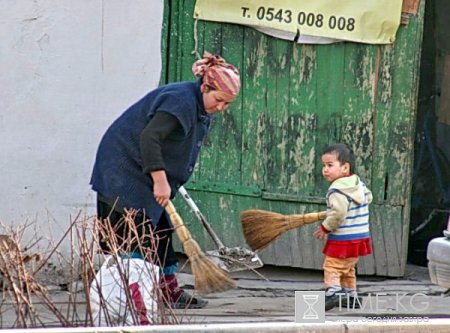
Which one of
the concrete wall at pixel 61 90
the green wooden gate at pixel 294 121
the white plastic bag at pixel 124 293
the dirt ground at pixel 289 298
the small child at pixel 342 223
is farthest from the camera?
the green wooden gate at pixel 294 121

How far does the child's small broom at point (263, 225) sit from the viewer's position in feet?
24.7

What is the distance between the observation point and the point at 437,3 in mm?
9102

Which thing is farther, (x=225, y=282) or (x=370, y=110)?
(x=370, y=110)

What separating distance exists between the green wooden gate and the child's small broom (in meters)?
0.77

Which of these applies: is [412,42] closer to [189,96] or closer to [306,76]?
[306,76]

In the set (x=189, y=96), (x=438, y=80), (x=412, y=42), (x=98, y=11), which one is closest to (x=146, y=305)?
(x=189, y=96)

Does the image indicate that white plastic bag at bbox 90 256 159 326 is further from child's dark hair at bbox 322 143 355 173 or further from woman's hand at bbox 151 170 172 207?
child's dark hair at bbox 322 143 355 173

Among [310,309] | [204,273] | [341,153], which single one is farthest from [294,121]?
[310,309]

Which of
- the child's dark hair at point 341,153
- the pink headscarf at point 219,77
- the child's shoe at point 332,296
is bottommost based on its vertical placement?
the child's shoe at point 332,296

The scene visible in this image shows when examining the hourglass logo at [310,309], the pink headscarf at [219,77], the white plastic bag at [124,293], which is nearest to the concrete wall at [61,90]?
the pink headscarf at [219,77]

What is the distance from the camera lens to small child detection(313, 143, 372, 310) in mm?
7363

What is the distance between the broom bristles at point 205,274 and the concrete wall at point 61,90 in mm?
1264

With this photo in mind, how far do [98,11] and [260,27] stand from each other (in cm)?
104

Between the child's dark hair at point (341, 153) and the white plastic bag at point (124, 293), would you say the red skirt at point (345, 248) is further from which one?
the white plastic bag at point (124, 293)
